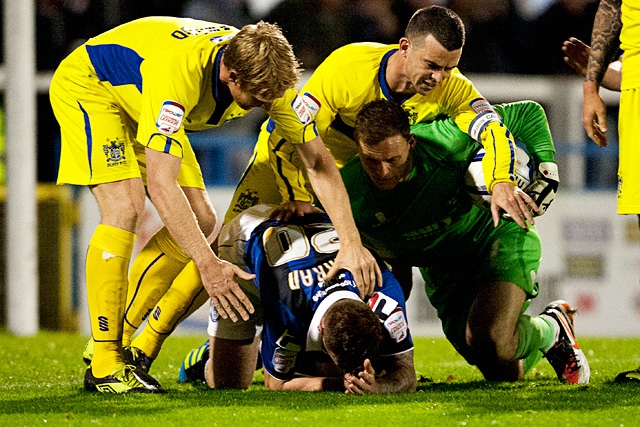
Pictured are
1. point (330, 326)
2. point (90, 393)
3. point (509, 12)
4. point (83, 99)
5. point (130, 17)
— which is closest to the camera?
point (330, 326)

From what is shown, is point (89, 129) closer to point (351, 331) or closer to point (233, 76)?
point (233, 76)

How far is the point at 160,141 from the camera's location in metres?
4.36

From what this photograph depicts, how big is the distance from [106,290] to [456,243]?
77.8 inches

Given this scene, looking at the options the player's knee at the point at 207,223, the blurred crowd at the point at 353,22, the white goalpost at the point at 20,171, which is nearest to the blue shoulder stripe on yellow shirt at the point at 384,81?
the player's knee at the point at 207,223

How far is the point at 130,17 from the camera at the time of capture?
11398mm

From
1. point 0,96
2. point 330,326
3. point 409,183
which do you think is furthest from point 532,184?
point 0,96

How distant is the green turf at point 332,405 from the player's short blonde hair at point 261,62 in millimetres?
1325

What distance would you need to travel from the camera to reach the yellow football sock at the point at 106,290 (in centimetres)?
473

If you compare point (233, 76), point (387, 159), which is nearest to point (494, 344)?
point (387, 159)

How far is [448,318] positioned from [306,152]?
4.98ft

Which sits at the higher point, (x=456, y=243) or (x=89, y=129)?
(x=89, y=129)

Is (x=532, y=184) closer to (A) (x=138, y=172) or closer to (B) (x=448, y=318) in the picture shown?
(B) (x=448, y=318)

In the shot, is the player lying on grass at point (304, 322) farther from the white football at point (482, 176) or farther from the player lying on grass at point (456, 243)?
the white football at point (482, 176)

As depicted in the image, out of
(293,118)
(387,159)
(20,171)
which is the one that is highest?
(293,118)
